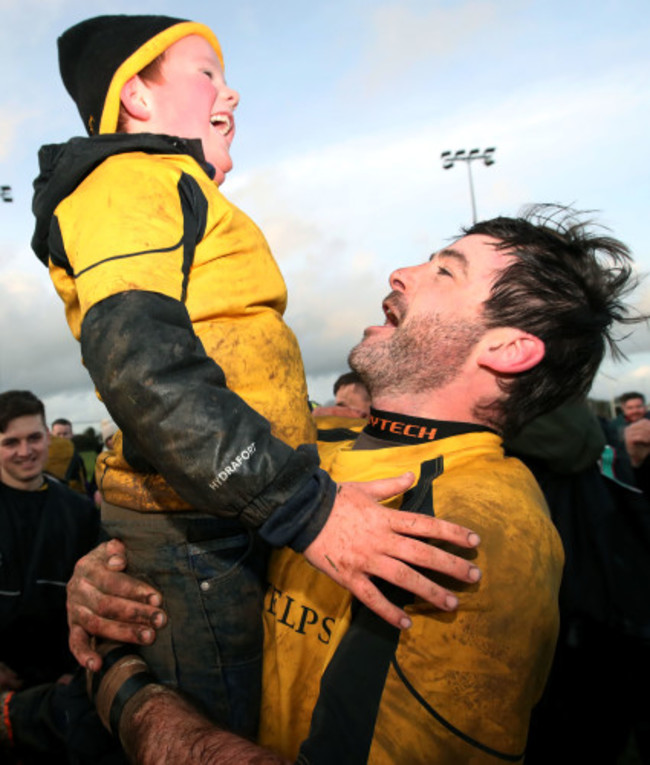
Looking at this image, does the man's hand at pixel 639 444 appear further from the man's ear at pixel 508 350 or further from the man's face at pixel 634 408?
the man's face at pixel 634 408

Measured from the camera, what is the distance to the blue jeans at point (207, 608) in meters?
1.72

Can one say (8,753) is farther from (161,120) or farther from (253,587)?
(161,120)

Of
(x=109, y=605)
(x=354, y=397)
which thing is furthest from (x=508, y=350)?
(x=354, y=397)

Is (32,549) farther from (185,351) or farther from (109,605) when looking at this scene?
(185,351)

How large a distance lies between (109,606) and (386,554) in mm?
1024

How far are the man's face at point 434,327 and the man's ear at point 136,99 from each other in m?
1.11

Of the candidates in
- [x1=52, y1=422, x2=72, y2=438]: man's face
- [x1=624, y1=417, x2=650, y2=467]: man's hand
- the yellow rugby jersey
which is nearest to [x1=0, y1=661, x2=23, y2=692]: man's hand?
the yellow rugby jersey

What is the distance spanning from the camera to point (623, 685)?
3.11 meters

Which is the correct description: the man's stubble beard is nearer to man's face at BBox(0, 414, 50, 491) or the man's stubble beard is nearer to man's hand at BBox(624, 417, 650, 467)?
man's hand at BBox(624, 417, 650, 467)

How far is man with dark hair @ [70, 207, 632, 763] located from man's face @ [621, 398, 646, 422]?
9.08 metres

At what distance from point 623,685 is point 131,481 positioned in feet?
9.06

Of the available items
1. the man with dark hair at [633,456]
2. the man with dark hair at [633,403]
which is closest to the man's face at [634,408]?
the man with dark hair at [633,403]

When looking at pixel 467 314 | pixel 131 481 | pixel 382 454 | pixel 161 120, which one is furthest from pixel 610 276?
pixel 131 481

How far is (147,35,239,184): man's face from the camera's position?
2.12 m
